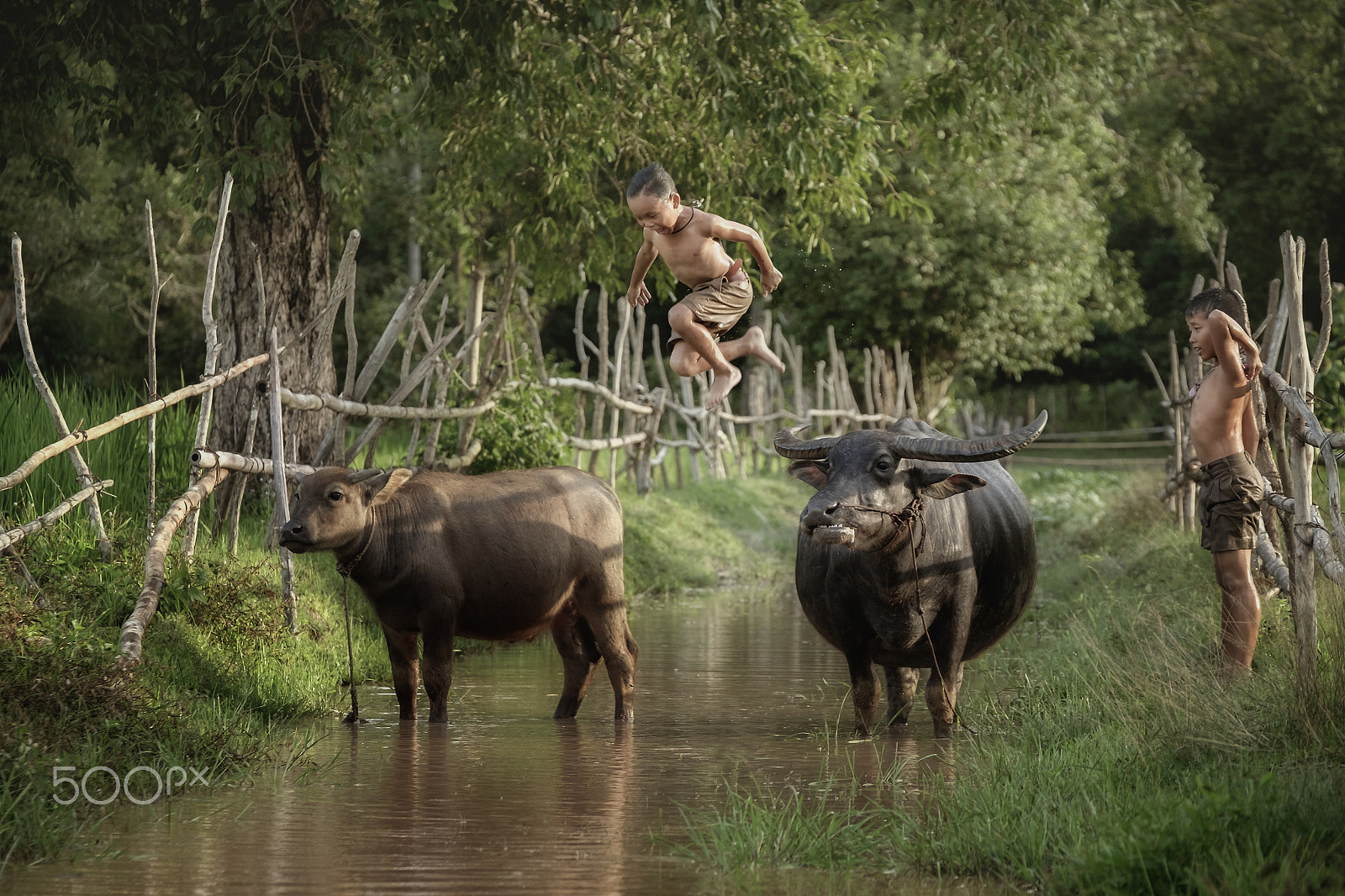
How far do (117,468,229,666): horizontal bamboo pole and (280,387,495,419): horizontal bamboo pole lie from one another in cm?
81

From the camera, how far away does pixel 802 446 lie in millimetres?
6984

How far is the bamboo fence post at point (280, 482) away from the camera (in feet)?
26.5

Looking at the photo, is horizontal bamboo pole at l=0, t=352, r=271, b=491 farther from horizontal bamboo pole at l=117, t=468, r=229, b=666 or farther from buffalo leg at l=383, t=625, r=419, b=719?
buffalo leg at l=383, t=625, r=419, b=719

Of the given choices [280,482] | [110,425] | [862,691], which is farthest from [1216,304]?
[110,425]

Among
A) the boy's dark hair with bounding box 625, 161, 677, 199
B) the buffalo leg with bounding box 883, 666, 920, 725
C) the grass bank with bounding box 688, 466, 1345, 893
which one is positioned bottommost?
the buffalo leg with bounding box 883, 666, 920, 725

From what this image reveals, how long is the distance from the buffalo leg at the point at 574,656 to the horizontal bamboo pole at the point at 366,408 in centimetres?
208

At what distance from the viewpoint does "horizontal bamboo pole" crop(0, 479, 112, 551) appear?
649cm

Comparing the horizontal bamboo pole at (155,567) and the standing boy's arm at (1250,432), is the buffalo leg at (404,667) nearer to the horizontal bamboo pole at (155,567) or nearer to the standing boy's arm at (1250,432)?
the horizontal bamboo pole at (155,567)

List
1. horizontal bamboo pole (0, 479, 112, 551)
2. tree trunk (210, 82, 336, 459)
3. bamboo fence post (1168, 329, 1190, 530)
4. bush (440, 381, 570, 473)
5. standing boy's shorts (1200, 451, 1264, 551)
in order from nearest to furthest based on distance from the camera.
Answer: horizontal bamboo pole (0, 479, 112, 551), standing boy's shorts (1200, 451, 1264, 551), tree trunk (210, 82, 336, 459), bush (440, 381, 570, 473), bamboo fence post (1168, 329, 1190, 530)

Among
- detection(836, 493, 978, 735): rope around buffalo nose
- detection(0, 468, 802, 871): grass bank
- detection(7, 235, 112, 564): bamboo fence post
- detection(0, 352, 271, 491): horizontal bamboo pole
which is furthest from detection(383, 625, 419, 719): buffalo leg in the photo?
detection(836, 493, 978, 735): rope around buffalo nose

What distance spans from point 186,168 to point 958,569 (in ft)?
19.3

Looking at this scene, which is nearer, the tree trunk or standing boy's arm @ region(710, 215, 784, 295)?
standing boy's arm @ region(710, 215, 784, 295)

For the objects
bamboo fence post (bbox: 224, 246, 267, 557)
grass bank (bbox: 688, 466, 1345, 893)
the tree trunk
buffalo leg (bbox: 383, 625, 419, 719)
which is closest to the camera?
grass bank (bbox: 688, 466, 1345, 893)

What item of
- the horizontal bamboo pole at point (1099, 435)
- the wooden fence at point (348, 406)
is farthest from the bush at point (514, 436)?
the horizontal bamboo pole at point (1099, 435)
